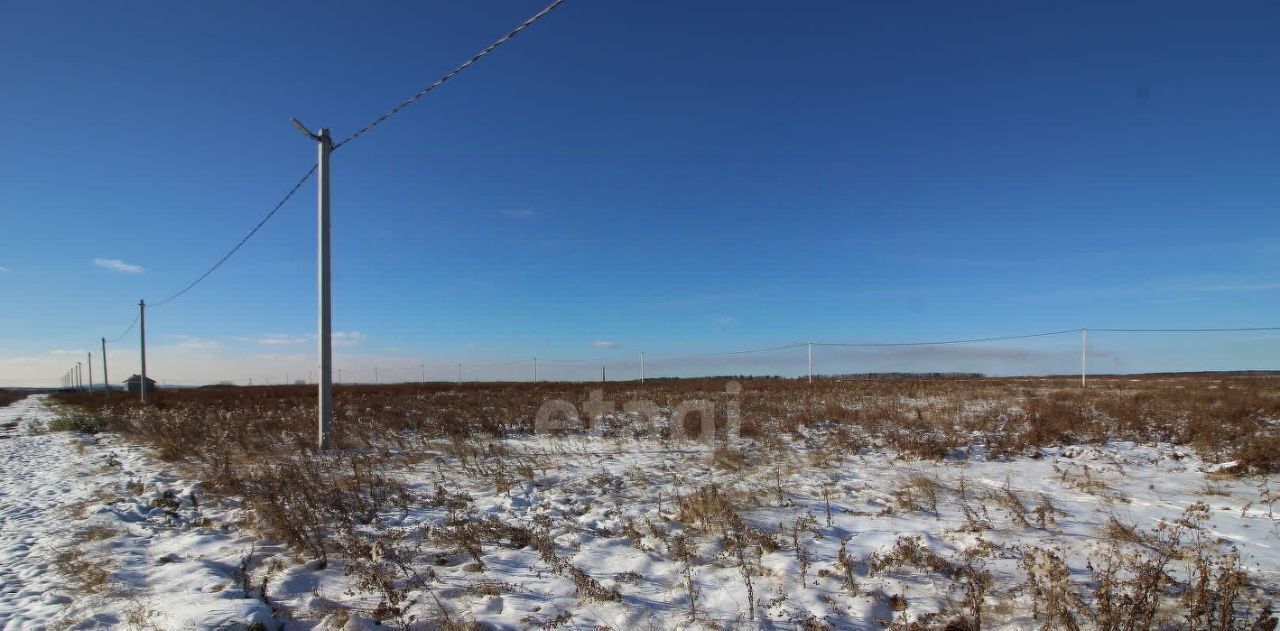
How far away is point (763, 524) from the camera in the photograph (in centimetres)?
552

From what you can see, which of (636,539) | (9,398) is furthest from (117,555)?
(9,398)

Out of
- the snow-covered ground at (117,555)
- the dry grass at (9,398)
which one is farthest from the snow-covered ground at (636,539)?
the dry grass at (9,398)

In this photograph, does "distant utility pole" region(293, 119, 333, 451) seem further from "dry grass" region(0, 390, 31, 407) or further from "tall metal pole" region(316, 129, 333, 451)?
"dry grass" region(0, 390, 31, 407)

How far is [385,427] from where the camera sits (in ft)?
42.0

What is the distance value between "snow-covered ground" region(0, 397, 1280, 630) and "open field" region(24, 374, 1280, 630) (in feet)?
0.11

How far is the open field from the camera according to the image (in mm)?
3646

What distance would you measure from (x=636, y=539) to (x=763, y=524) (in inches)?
52.3

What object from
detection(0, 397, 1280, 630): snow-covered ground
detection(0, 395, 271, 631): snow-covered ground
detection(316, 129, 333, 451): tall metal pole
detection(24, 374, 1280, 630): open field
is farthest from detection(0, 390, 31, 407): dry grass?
detection(0, 397, 1280, 630): snow-covered ground

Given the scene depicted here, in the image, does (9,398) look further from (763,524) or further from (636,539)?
(763,524)

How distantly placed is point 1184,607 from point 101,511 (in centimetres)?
969

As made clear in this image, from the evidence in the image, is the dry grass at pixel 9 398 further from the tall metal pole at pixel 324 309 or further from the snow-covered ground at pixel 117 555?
the snow-covered ground at pixel 117 555

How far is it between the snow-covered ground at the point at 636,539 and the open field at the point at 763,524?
3 centimetres

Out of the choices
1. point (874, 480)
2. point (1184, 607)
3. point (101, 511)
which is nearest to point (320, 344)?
point (101, 511)

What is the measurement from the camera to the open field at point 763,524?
3.65 meters
